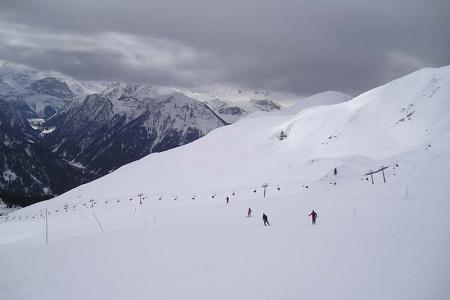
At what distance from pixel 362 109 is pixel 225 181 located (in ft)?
150

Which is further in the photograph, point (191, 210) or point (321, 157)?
point (321, 157)

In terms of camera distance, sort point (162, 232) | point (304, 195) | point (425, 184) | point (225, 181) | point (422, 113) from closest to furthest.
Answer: point (162, 232)
point (425, 184)
point (304, 195)
point (422, 113)
point (225, 181)

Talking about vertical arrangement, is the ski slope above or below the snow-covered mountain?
below

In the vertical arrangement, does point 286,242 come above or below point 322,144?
below

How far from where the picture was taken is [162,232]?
38000mm

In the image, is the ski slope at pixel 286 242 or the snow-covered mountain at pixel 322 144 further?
the snow-covered mountain at pixel 322 144

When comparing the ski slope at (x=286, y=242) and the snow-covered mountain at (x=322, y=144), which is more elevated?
the snow-covered mountain at (x=322, y=144)

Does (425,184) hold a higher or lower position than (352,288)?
higher

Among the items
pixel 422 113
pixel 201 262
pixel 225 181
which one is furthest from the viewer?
pixel 225 181

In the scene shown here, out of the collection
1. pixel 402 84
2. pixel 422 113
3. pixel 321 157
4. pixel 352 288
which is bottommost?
pixel 352 288

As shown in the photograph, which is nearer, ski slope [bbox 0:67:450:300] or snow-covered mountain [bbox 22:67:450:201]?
ski slope [bbox 0:67:450:300]

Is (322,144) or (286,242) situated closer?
(286,242)

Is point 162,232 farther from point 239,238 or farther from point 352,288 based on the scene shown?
point 352,288

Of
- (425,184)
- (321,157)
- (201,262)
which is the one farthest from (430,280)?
(321,157)
